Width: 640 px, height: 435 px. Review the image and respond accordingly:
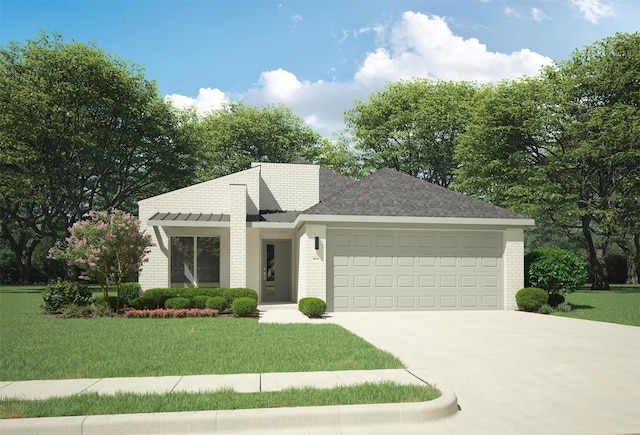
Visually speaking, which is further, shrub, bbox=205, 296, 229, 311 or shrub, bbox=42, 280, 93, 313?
shrub, bbox=42, 280, 93, 313

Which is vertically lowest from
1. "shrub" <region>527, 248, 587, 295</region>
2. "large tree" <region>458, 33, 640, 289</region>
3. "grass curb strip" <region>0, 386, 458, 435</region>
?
"grass curb strip" <region>0, 386, 458, 435</region>

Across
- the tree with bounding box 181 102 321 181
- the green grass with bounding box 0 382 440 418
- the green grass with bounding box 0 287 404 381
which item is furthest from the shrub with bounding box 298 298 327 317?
the tree with bounding box 181 102 321 181

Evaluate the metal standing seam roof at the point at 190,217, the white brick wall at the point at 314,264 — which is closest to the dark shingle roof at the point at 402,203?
the white brick wall at the point at 314,264

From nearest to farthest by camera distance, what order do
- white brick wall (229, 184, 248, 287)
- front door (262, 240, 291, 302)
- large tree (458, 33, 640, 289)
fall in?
white brick wall (229, 184, 248, 287)
front door (262, 240, 291, 302)
large tree (458, 33, 640, 289)

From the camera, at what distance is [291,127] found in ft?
154

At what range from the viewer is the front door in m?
22.3

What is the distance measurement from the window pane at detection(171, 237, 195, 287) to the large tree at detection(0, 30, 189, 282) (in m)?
13.9

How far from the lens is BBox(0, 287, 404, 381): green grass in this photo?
25.3 ft

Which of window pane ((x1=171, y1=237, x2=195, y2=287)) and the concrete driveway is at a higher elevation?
window pane ((x1=171, y1=237, x2=195, y2=287))

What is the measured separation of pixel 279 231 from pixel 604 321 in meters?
12.8

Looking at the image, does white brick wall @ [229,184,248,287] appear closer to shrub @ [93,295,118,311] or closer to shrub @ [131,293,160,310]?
shrub @ [131,293,160,310]

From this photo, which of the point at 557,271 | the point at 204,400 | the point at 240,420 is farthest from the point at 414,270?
the point at 240,420

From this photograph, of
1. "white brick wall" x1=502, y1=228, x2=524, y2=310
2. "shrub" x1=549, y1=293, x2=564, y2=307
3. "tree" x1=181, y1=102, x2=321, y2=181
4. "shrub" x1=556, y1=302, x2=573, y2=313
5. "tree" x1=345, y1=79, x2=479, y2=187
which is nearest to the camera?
"shrub" x1=556, y1=302, x2=573, y2=313

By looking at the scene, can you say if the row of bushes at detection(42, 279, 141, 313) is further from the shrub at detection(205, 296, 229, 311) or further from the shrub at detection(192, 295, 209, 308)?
the shrub at detection(205, 296, 229, 311)
